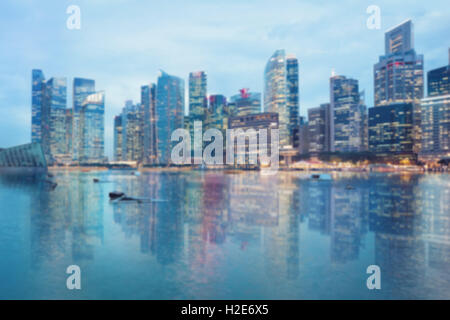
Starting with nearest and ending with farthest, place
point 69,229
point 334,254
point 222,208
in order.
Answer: point 334,254, point 69,229, point 222,208

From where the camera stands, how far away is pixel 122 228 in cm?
2305

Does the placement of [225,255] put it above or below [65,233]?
above

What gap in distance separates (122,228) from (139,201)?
660 inches

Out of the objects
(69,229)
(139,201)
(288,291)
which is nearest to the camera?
(288,291)

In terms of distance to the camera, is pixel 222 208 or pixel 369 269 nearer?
pixel 369 269

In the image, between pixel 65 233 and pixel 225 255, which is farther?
pixel 65 233

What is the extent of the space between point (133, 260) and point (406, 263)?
1286 cm

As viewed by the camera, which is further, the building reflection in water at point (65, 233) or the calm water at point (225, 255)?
the building reflection in water at point (65, 233)

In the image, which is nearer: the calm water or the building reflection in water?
the calm water
